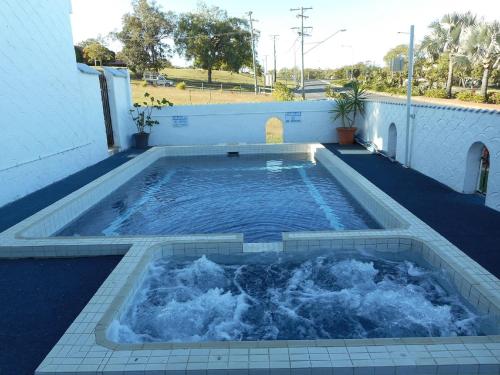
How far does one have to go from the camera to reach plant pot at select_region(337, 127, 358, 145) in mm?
15489

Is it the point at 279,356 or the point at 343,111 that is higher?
the point at 343,111

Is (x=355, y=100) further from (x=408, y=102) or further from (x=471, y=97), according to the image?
(x=471, y=97)

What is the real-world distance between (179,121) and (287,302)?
12893 mm

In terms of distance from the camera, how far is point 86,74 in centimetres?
1228

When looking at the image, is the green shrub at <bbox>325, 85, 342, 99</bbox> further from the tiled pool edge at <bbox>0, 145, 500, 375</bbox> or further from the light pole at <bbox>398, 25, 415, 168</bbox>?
the tiled pool edge at <bbox>0, 145, 500, 375</bbox>

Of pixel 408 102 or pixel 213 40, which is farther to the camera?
pixel 213 40

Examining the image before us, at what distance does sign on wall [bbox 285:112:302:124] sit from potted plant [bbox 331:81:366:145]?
4.49 feet

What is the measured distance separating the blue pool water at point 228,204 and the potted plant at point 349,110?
3.23 metres

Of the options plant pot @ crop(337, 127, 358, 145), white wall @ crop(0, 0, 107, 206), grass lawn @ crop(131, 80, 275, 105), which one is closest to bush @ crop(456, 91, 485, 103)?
grass lawn @ crop(131, 80, 275, 105)

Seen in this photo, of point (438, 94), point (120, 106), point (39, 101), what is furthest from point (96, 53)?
point (39, 101)

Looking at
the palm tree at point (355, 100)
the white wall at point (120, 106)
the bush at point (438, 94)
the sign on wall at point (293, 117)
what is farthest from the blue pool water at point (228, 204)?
the bush at point (438, 94)

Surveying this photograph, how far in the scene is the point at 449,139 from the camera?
8734mm

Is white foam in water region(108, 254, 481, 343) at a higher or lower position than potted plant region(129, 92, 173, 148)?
lower

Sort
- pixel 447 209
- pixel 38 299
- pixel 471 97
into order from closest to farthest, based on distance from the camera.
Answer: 1. pixel 38 299
2. pixel 447 209
3. pixel 471 97
